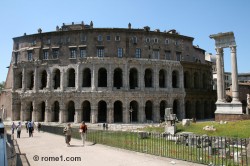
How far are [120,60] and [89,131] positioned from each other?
23.9 metres

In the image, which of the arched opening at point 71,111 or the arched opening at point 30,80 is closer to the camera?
the arched opening at point 71,111

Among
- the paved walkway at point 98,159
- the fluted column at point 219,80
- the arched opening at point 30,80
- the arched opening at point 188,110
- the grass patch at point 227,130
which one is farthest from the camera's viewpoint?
the arched opening at point 188,110

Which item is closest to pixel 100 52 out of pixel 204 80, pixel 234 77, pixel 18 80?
pixel 18 80

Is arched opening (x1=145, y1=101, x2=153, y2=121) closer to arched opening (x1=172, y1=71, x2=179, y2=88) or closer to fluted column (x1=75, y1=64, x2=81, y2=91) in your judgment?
arched opening (x1=172, y1=71, x2=179, y2=88)

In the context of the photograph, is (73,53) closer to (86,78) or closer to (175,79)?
(86,78)

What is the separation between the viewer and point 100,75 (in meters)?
48.1

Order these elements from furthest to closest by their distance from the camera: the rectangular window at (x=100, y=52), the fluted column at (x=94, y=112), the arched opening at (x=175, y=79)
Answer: the arched opening at (x=175, y=79) → the rectangular window at (x=100, y=52) → the fluted column at (x=94, y=112)

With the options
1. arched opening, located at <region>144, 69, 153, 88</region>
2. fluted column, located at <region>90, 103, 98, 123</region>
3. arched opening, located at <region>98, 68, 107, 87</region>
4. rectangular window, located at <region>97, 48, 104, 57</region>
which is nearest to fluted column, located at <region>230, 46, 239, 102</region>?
arched opening, located at <region>144, 69, 153, 88</region>

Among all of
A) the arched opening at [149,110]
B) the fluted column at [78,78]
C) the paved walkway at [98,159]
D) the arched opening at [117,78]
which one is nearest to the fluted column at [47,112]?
the fluted column at [78,78]

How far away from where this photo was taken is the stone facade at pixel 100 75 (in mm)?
43875

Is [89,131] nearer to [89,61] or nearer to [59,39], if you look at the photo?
[89,61]

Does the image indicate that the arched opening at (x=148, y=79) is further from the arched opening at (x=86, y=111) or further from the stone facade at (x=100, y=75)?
the arched opening at (x=86, y=111)

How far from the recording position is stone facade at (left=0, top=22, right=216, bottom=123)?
144 ft

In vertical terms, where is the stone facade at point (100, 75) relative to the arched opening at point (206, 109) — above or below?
above
